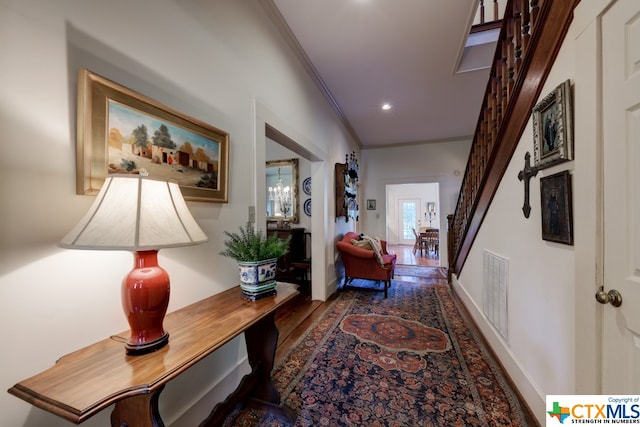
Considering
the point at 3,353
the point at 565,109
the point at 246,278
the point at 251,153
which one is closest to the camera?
the point at 3,353

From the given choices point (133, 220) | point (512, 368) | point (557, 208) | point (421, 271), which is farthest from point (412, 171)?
point (133, 220)

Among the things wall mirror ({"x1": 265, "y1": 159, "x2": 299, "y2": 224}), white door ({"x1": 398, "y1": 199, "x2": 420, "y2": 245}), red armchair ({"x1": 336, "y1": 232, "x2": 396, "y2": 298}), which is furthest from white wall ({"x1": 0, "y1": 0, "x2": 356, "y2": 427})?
white door ({"x1": 398, "y1": 199, "x2": 420, "y2": 245})

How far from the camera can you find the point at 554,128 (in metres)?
1.23

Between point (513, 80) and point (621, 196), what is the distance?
1361 mm

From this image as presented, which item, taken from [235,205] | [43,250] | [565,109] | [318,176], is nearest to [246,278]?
[235,205]

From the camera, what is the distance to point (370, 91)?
3.40 m

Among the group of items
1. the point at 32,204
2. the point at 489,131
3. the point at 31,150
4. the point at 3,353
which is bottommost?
the point at 3,353

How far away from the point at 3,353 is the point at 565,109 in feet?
7.53

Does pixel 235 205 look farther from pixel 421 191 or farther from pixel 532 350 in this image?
pixel 421 191

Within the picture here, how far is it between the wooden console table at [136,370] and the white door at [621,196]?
1359mm

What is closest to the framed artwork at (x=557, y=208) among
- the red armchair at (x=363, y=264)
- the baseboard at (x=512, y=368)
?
the baseboard at (x=512, y=368)

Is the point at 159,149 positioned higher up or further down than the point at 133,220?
higher up

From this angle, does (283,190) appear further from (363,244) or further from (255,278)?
(255,278)

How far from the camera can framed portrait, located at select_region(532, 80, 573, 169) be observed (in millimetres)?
1121
